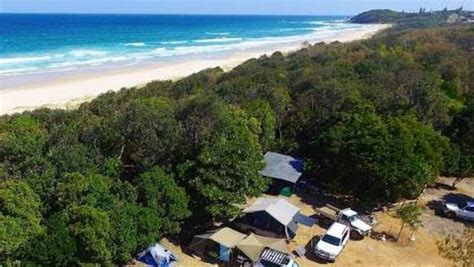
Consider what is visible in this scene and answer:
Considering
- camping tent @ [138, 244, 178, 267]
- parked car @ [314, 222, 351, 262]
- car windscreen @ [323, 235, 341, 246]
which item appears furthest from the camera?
car windscreen @ [323, 235, 341, 246]

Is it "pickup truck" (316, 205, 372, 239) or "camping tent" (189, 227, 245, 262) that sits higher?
"camping tent" (189, 227, 245, 262)

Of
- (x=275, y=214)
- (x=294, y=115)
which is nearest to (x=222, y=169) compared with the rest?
(x=275, y=214)

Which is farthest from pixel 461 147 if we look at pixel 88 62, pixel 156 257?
pixel 88 62

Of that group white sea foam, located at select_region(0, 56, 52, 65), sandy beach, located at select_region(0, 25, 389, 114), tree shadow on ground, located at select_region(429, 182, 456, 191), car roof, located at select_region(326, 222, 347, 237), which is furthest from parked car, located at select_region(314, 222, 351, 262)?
white sea foam, located at select_region(0, 56, 52, 65)

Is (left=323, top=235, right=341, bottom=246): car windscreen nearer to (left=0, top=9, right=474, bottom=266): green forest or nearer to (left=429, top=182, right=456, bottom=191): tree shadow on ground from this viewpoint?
(left=0, top=9, right=474, bottom=266): green forest

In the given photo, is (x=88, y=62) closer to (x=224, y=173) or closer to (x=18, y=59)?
(x=18, y=59)

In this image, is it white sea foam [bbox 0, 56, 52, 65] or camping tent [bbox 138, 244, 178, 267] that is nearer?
camping tent [bbox 138, 244, 178, 267]

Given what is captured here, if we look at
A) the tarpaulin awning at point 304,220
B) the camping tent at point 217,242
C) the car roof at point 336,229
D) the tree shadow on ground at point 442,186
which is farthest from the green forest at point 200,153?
the car roof at point 336,229

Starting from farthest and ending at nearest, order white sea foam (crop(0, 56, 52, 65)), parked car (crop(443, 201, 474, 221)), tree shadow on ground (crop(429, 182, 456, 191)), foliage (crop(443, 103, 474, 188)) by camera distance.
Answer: white sea foam (crop(0, 56, 52, 65))
foliage (crop(443, 103, 474, 188))
tree shadow on ground (crop(429, 182, 456, 191))
parked car (crop(443, 201, 474, 221))
